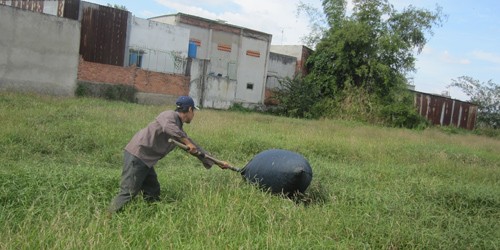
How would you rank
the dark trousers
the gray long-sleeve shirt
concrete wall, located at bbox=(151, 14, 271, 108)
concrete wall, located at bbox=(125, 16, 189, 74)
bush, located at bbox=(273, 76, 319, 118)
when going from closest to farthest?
the dark trousers, the gray long-sleeve shirt, concrete wall, located at bbox=(125, 16, 189, 74), concrete wall, located at bbox=(151, 14, 271, 108), bush, located at bbox=(273, 76, 319, 118)

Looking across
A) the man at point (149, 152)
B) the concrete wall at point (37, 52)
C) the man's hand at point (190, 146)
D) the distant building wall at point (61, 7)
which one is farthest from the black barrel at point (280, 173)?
the distant building wall at point (61, 7)

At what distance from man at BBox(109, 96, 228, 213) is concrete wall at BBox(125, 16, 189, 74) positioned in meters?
15.2

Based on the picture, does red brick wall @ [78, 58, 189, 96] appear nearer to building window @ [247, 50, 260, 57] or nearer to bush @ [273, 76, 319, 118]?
building window @ [247, 50, 260, 57]

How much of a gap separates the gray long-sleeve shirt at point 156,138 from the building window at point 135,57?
15.3 meters

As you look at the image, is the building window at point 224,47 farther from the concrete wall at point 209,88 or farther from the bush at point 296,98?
the bush at point 296,98

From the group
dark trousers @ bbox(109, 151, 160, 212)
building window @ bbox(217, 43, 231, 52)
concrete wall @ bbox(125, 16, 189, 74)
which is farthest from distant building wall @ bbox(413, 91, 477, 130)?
dark trousers @ bbox(109, 151, 160, 212)

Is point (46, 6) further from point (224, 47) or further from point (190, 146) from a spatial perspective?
point (190, 146)

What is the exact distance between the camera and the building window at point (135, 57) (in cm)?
1983

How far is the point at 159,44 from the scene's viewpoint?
20.4 m

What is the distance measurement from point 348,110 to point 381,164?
13.5 m

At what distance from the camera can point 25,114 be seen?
10672mm

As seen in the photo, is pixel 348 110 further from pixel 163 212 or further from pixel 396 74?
pixel 163 212

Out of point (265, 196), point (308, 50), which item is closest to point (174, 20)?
point (308, 50)

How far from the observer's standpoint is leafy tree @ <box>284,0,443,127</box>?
78.9ft
